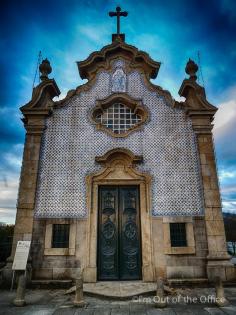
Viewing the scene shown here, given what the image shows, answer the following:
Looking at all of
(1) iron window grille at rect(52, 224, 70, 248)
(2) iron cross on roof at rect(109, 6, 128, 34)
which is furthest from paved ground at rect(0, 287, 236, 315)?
(2) iron cross on roof at rect(109, 6, 128, 34)

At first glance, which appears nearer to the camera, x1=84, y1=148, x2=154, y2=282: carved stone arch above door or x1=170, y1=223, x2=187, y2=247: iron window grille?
x1=84, y1=148, x2=154, y2=282: carved stone arch above door

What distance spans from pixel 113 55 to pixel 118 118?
3.15m

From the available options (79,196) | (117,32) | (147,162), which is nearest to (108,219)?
(79,196)

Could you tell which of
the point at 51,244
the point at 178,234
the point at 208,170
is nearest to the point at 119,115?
the point at 208,170

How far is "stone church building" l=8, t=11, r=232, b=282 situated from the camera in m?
8.03

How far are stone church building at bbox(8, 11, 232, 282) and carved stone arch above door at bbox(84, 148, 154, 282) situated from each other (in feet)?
0.11

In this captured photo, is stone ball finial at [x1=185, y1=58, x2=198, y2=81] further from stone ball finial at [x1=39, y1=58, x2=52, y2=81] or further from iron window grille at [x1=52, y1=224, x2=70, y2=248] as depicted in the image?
iron window grille at [x1=52, y1=224, x2=70, y2=248]

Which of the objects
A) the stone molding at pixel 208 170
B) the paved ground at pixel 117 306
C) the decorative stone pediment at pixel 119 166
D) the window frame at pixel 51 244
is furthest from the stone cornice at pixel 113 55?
the paved ground at pixel 117 306

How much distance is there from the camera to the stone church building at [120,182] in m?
8.03

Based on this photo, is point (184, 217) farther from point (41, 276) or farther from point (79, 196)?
point (41, 276)

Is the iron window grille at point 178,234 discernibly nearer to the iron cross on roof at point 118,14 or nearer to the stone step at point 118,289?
the stone step at point 118,289

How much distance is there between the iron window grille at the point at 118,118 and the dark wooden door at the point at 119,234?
→ 8.24ft

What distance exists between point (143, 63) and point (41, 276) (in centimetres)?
924

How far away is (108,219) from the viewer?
28.3 ft
